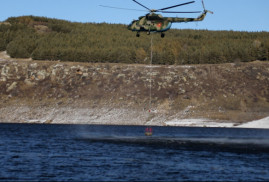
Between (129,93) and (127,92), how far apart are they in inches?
35.1

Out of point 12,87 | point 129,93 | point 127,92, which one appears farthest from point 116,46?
point 12,87

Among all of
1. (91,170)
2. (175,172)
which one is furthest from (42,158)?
(175,172)

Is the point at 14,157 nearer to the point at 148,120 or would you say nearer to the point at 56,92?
the point at 148,120

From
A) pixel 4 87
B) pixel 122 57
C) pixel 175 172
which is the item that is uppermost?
pixel 122 57

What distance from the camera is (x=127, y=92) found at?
128 meters

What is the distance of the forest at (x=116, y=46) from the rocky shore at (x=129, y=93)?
963 centimetres

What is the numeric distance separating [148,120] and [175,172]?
71.5 m

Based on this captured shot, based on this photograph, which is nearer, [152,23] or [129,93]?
[152,23]

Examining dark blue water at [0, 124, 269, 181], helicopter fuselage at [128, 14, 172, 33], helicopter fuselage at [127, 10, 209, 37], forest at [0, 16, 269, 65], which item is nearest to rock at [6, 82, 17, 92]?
forest at [0, 16, 269, 65]

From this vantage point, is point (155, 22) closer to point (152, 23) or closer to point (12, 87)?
point (152, 23)

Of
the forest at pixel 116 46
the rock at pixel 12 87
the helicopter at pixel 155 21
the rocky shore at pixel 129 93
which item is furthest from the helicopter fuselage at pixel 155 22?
the forest at pixel 116 46

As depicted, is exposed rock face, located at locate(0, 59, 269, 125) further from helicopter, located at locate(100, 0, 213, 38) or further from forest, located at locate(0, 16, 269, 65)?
helicopter, located at locate(100, 0, 213, 38)

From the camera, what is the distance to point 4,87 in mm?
130875

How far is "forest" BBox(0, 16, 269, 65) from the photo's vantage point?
160625mm
